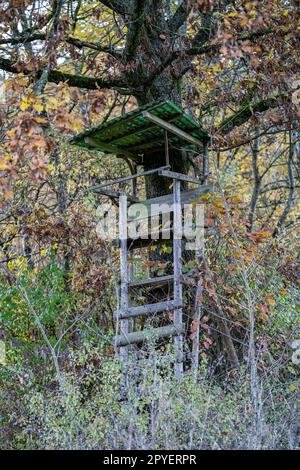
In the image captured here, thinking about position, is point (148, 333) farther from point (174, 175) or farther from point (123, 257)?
point (174, 175)

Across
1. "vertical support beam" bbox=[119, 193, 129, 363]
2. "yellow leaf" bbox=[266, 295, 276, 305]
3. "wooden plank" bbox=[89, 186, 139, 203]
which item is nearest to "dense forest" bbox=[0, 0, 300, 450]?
"yellow leaf" bbox=[266, 295, 276, 305]

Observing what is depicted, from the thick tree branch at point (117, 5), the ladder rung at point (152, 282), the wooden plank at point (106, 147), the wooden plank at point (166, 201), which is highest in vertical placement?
the thick tree branch at point (117, 5)

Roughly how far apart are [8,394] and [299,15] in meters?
5.61

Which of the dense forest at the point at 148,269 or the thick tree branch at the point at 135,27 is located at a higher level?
the thick tree branch at the point at 135,27

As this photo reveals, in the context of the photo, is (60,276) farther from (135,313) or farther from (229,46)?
(229,46)

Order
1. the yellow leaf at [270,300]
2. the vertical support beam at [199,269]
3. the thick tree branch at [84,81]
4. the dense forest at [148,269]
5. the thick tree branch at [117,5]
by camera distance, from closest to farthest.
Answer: the dense forest at [148,269]
the vertical support beam at [199,269]
the yellow leaf at [270,300]
the thick tree branch at [117,5]
the thick tree branch at [84,81]

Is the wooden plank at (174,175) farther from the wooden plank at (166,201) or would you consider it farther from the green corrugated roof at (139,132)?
the green corrugated roof at (139,132)

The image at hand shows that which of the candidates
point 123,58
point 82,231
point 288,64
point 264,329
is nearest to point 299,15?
point 288,64

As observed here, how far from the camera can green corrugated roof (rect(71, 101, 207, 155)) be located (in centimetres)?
584

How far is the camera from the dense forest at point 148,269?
4.58 meters

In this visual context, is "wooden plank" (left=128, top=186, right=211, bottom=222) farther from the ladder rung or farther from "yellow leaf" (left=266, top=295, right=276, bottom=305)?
"yellow leaf" (left=266, top=295, right=276, bottom=305)

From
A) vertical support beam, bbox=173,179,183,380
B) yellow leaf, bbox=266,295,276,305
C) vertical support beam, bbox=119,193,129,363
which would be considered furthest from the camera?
vertical support beam, bbox=119,193,129,363

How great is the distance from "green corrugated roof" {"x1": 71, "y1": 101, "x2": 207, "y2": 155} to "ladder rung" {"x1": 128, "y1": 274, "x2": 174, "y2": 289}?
1.76m

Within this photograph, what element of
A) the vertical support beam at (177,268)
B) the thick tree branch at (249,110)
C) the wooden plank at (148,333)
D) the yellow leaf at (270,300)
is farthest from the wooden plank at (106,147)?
the yellow leaf at (270,300)
